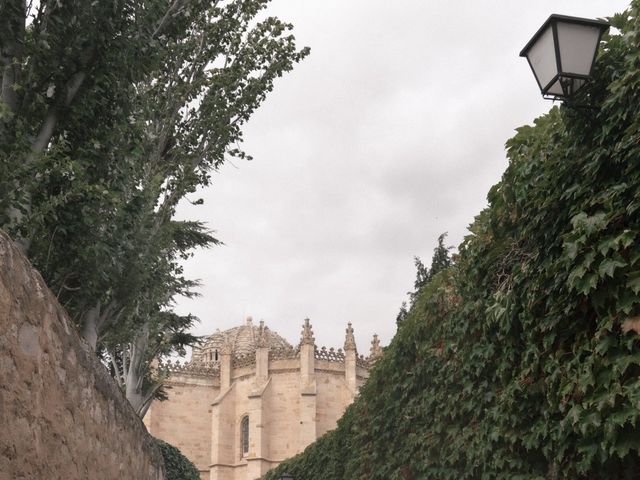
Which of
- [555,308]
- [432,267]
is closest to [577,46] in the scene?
[555,308]

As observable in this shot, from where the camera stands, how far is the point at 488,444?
798 centimetres

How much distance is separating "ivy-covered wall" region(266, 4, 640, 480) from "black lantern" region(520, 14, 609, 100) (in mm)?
453

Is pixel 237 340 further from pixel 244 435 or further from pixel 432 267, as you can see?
pixel 432 267

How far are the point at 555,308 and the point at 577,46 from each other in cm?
218

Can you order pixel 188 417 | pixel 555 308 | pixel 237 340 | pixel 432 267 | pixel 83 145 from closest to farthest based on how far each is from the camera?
1. pixel 555 308
2. pixel 83 145
3. pixel 432 267
4. pixel 188 417
5. pixel 237 340

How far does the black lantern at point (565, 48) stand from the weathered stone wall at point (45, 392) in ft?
12.9

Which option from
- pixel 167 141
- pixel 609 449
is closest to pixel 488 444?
pixel 609 449

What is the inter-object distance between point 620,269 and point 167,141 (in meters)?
11.2

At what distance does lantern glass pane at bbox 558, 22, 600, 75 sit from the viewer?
5.27 meters

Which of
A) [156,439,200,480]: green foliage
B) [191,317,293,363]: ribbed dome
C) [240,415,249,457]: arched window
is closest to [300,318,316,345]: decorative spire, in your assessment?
[240,415,249,457]: arched window

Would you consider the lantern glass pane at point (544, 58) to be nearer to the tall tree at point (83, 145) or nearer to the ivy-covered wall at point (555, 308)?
the ivy-covered wall at point (555, 308)

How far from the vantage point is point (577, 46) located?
529 cm

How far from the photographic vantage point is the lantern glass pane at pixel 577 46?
5.27 m

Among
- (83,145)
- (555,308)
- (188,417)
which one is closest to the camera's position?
(555,308)
